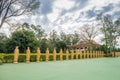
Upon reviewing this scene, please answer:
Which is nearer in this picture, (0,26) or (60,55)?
(0,26)

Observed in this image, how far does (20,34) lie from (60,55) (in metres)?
5.64

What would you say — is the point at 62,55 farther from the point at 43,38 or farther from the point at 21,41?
the point at 43,38

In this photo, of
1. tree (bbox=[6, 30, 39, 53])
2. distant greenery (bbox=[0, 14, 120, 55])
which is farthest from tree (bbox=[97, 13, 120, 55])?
tree (bbox=[6, 30, 39, 53])

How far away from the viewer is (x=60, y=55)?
63.5ft

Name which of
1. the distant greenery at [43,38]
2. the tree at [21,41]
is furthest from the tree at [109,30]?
the tree at [21,41]

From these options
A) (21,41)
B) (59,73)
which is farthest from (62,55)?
(59,73)

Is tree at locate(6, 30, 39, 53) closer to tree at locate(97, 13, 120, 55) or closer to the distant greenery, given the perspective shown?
the distant greenery

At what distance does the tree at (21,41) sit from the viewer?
2073cm

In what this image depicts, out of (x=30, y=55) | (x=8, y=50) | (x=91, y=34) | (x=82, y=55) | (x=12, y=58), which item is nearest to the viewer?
(x=12, y=58)

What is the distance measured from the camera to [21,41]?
21.0 meters

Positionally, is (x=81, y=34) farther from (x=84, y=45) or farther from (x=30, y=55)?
(x=30, y=55)

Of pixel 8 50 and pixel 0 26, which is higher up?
pixel 0 26

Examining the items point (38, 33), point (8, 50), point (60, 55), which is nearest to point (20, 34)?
point (8, 50)

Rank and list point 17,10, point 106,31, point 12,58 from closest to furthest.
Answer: point 12,58 → point 17,10 → point 106,31
